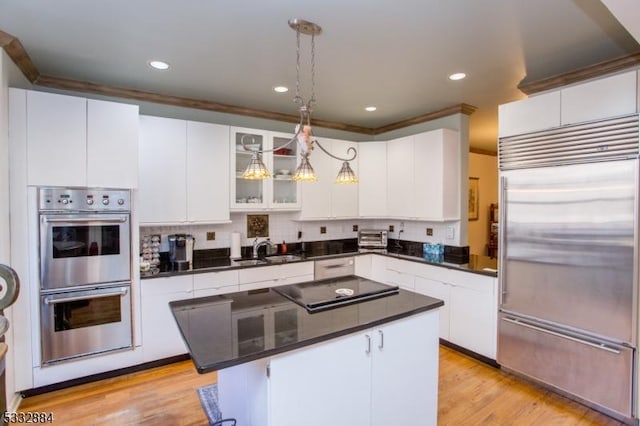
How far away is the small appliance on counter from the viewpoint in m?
4.78

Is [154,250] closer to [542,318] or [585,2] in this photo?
[542,318]

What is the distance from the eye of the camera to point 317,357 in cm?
170

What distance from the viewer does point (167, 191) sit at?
335 cm

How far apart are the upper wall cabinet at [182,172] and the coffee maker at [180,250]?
203 mm

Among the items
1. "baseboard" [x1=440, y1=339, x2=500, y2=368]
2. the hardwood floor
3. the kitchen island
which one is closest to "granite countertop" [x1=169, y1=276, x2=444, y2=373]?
the kitchen island

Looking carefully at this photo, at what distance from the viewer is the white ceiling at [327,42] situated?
6.50 feet

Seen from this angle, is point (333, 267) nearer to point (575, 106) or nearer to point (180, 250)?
point (180, 250)

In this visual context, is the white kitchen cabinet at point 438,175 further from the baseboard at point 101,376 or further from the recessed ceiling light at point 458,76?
the baseboard at point 101,376

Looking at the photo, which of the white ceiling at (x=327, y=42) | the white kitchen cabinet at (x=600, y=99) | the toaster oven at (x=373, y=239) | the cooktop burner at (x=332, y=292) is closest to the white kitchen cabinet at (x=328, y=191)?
the toaster oven at (x=373, y=239)

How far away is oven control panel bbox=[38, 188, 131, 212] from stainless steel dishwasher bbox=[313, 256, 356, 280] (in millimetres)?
2085

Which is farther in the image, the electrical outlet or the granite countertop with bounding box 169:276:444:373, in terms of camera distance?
the electrical outlet

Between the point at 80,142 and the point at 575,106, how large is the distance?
386cm

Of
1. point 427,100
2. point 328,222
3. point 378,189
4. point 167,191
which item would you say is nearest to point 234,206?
point 167,191

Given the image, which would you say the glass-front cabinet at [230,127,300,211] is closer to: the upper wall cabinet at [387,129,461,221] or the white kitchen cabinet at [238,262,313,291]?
the white kitchen cabinet at [238,262,313,291]
